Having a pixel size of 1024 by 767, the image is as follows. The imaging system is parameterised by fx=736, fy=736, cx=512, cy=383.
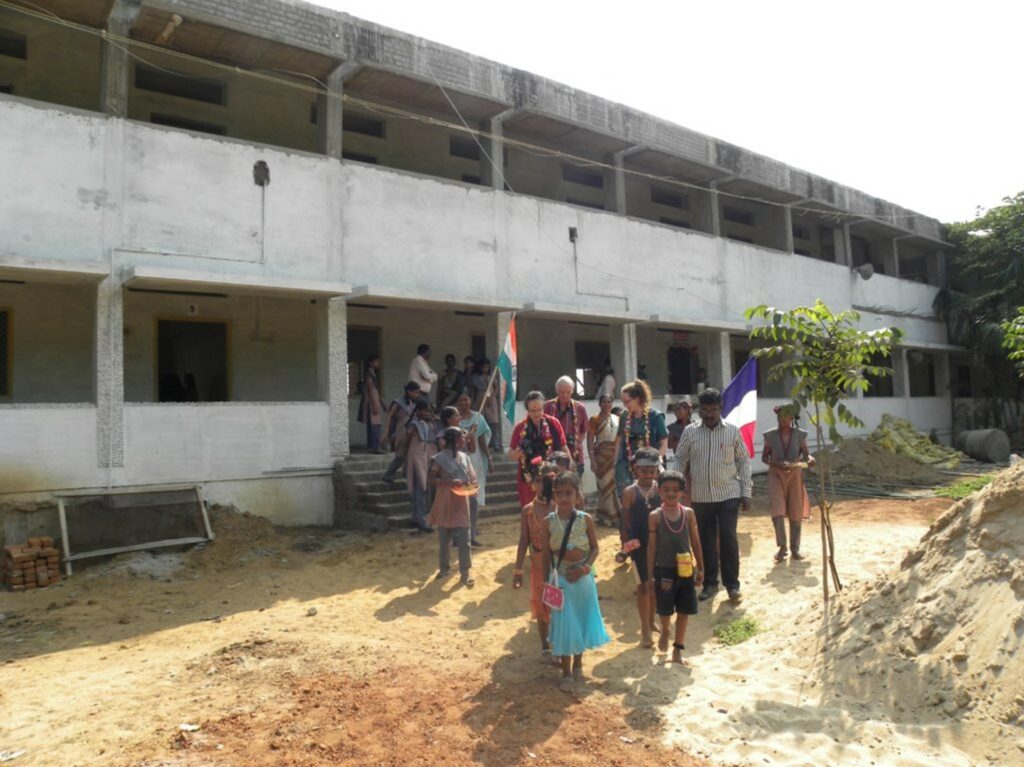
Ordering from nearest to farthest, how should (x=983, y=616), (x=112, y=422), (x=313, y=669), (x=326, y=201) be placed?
(x=983, y=616) → (x=313, y=669) → (x=112, y=422) → (x=326, y=201)

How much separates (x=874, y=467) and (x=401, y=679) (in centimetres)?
1343

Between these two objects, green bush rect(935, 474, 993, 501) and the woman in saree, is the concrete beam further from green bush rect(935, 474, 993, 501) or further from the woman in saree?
green bush rect(935, 474, 993, 501)

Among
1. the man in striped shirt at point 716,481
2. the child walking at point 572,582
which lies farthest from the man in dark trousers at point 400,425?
the child walking at point 572,582

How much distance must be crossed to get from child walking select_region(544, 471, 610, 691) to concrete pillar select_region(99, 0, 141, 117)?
7.81m

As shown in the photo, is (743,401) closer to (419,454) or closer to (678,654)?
(419,454)

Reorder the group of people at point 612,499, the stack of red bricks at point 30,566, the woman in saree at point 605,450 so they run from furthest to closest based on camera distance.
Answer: the woman in saree at point 605,450 → the stack of red bricks at point 30,566 → the group of people at point 612,499

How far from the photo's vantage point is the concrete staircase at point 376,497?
30.2 ft

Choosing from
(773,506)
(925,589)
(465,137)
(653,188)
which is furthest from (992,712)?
(653,188)

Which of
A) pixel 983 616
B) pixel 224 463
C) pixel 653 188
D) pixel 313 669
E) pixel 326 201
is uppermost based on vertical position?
pixel 653 188

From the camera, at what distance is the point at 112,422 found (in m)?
8.62

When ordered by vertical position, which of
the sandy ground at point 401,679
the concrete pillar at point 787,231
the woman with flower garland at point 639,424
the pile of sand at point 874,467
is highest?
the concrete pillar at point 787,231

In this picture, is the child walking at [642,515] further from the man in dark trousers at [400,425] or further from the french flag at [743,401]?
the man in dark trousers at [400,425]

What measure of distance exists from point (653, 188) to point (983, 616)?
13.8 m

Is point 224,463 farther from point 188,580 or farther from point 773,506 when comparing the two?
point 773,506
